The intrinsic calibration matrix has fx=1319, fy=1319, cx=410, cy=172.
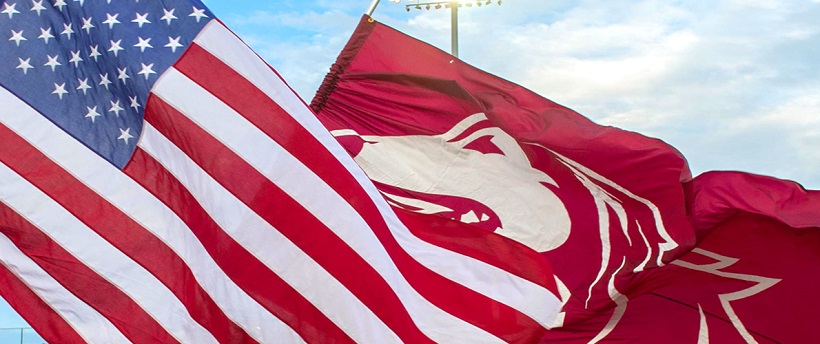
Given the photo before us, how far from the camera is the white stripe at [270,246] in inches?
292

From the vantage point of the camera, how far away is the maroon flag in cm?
826

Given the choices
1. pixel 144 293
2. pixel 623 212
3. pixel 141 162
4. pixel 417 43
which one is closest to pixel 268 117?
pixel 141 162

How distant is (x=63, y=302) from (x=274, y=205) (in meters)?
1.29

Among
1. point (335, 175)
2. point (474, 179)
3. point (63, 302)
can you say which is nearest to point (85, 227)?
point (63, 302)

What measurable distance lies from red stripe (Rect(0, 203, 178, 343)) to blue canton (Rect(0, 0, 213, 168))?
61cm

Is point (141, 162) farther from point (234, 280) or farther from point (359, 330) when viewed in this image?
point (359, 330)

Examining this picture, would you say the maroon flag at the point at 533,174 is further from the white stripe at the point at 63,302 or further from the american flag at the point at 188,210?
the white stripe at the point at 63,302

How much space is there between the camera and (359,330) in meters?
7.46

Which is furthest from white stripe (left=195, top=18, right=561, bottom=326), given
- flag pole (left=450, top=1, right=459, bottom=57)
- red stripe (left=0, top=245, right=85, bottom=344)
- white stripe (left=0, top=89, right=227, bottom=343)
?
flag pole (left=450, top=1, right=459, bottom=57)

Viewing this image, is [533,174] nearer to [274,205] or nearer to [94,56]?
[274,205]

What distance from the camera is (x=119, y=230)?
7.45m

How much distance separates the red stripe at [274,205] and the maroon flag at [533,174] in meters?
0.86

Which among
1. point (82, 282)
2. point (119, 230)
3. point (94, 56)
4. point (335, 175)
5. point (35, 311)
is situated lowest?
point (35, 311)

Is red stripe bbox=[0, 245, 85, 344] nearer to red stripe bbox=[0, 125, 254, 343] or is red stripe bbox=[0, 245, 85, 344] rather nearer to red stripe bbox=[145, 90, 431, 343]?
red stripe bbox=[0, 125, 254, 343]
